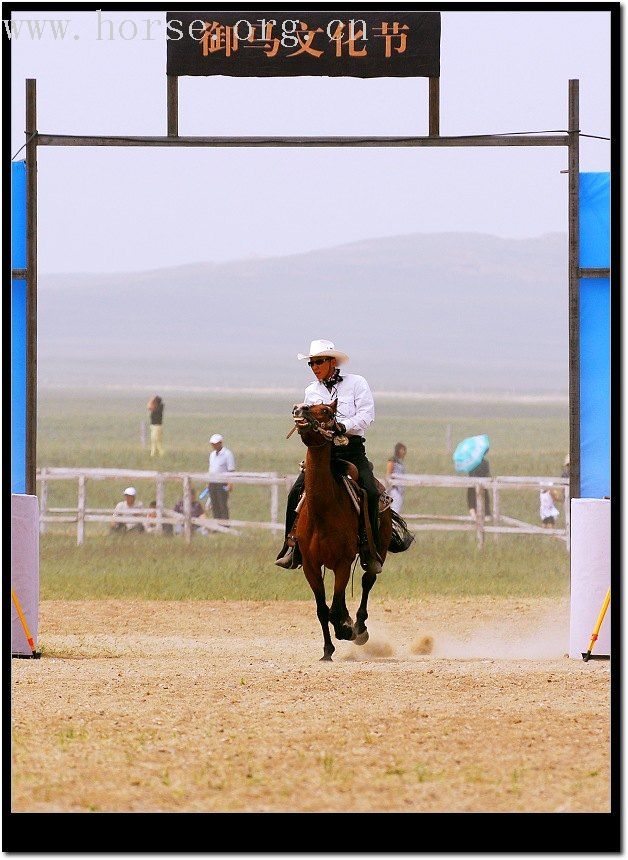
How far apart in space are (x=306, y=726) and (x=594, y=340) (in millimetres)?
4252

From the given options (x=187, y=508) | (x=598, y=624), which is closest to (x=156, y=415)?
(x=187, y=508)

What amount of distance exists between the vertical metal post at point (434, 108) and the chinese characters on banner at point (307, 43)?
11 cm

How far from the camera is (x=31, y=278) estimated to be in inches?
487

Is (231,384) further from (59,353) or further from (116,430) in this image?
(116,430)

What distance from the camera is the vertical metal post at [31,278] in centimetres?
1233

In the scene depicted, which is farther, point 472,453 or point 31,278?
point 472,453

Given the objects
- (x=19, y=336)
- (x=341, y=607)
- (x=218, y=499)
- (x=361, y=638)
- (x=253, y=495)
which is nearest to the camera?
(x=19, y=336)

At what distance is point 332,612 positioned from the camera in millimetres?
12680

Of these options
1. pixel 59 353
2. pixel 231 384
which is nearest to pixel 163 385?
pixel 231 384

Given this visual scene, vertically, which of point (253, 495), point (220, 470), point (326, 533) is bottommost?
point (253, 495)

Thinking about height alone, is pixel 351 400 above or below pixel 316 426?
above

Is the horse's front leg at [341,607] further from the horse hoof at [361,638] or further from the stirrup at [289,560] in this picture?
the stirrup at [289,560]

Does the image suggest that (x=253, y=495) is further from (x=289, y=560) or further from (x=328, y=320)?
(x=328, y=320)

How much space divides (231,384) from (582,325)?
454 feet
